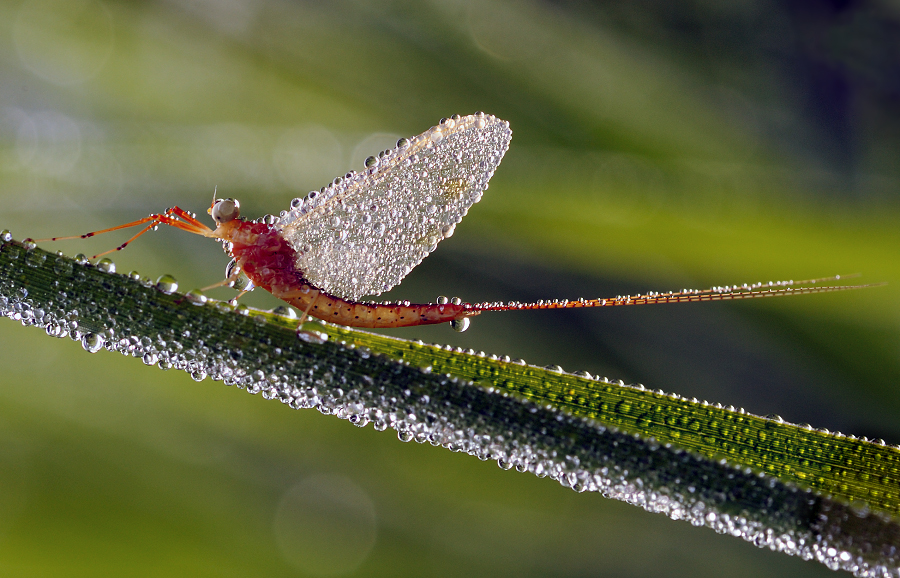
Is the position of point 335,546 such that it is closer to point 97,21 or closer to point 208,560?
point 208,560

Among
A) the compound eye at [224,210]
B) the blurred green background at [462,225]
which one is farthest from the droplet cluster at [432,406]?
the blurred green background at [462,225]

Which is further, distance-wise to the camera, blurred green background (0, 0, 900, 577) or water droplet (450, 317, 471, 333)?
blurred green background (0, 0, 900, 577)

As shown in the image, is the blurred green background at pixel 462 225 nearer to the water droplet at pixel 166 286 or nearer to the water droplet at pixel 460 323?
the water droplet at pixel 460 323

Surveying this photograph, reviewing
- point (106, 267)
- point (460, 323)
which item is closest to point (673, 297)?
point (460, 323)

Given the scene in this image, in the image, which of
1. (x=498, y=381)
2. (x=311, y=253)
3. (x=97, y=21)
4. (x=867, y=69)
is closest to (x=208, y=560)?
(x=311, y=253)

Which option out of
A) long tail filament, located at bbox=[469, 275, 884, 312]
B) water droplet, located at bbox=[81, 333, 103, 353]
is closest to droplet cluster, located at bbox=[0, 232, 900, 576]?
water droplet, located at bbox=[81, 333, 103, 353]

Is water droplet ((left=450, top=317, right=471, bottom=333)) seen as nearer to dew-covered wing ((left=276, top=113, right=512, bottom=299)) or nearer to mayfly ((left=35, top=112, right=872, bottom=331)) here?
mayfly ((left=35, top=112, right=872, bottom=331))

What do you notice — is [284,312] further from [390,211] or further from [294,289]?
[390,211]
